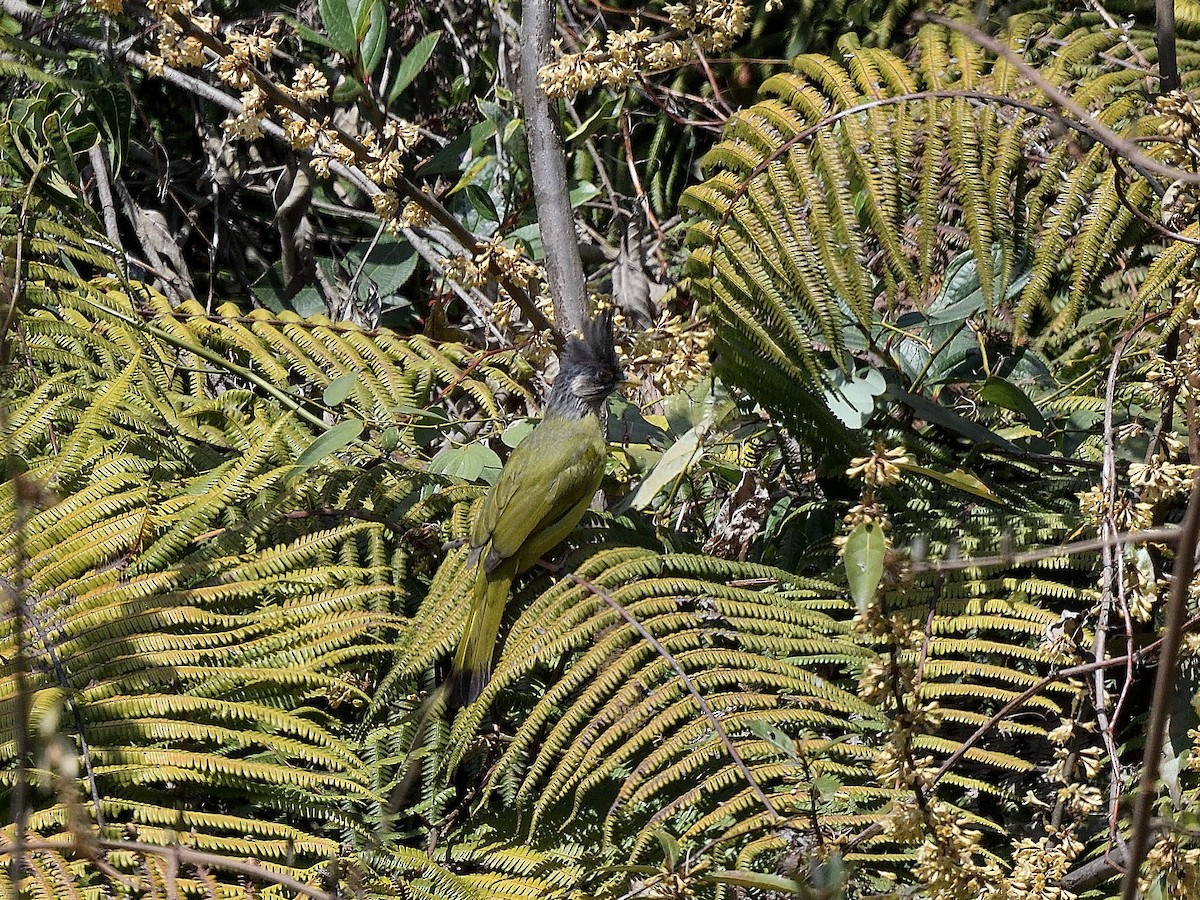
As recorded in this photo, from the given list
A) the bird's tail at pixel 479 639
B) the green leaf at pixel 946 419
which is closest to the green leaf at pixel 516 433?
the bird's tail at pixel 479 639

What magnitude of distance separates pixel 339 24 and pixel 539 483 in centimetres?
128

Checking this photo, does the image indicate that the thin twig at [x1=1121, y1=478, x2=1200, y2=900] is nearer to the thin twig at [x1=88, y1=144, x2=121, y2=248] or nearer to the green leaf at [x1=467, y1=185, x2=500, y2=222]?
the green leaf at [x1=467, y1=185, x2=500, y2=222]

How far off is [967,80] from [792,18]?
184cm

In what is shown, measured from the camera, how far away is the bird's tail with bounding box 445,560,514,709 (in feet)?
7.77

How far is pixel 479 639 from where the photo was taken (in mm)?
2412

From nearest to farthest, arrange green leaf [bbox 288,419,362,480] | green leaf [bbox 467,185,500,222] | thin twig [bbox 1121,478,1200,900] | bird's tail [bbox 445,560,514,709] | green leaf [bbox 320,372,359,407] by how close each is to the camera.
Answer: thin twig [bbox 1121,478,1200,900] < bird's tail [bbox 445,560,514,709] < green leaf [bbox 288,419,362,480] < green leaf [bbox 320,372,359,407] < green leaf [bbox 467,185,500,222]

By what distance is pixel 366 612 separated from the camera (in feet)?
7.77

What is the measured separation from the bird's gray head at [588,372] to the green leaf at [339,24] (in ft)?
2.97

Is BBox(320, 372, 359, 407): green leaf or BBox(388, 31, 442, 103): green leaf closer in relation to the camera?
BBox(320, 372, 359, 407): green leaf

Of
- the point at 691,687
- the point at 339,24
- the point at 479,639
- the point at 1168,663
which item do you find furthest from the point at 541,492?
the point at 1168,663

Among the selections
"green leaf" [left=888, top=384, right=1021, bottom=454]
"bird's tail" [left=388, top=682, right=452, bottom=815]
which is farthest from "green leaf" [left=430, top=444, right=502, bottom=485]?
"green leaf" [left=888, top=384, right=1021, bottom=454]

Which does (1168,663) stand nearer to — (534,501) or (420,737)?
(420,737)

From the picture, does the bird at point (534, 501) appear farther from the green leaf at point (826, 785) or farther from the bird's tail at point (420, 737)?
the green leaf at point (826, 785)

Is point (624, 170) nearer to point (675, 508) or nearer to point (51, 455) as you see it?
point (675, 508)
